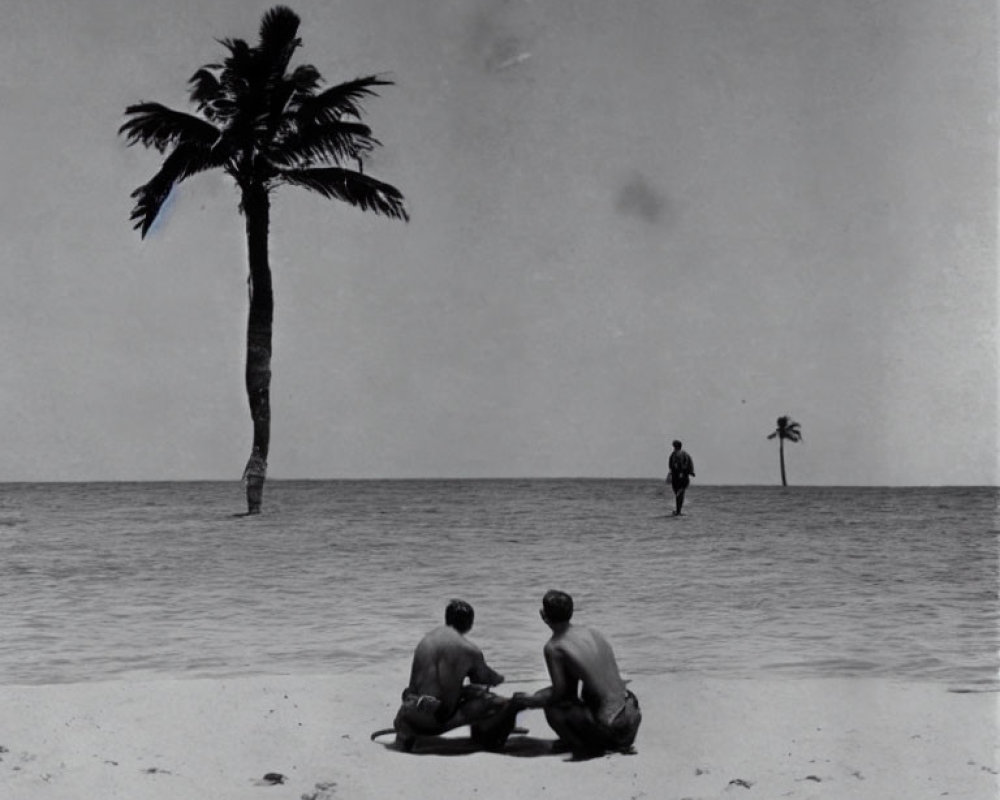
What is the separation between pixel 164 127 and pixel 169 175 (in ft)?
3.29

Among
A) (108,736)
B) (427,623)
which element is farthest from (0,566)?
(108,736)

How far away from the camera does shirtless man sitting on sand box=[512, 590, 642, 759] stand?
21.7ft

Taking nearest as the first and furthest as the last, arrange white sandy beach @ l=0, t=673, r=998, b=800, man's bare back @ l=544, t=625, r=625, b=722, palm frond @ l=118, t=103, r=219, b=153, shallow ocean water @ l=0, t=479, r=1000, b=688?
white sandy beach @ l=0, t=673, r=998, b=800 → man's bare back @ l=544, t=625, r=625, b=722 → shallow ocean water @ l=0, t=479, r=1000, b=688 → palm frond @ l=118, t=103, r=219, b=153

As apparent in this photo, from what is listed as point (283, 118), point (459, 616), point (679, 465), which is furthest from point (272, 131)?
point (459, 616)

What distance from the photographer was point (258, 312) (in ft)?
91.9

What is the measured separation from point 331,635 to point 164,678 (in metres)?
3.03

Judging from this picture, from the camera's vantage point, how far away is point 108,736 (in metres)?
7.20

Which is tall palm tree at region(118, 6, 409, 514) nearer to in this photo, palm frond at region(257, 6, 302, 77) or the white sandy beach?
palm frond at region(257, 6, 302, 77)

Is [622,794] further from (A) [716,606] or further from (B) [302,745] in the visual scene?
(A) [716,606]

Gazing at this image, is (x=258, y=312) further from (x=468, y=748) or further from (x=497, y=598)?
(x=468, y=748)

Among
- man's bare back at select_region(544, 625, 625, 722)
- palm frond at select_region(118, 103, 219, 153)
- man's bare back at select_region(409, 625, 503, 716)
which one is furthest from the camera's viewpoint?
palm frond at select_region(118, 103, 219, 153)

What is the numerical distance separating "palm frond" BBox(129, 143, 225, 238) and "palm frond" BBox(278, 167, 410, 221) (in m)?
1.89

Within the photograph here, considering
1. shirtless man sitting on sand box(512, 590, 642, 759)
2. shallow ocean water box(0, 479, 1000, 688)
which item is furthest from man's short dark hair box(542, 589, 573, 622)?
shallow ocean water box(0, 479, 1000, 688)

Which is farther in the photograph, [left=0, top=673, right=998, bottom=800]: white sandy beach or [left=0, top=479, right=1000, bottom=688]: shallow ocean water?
[left=0, top=479, right=1000, bottom=688]: shallow ocean water
